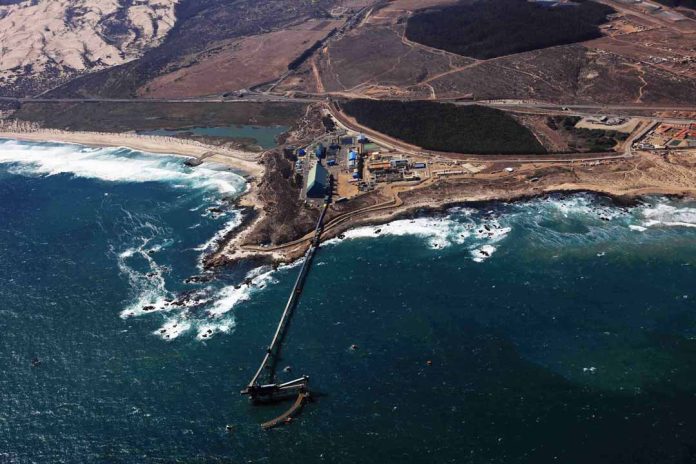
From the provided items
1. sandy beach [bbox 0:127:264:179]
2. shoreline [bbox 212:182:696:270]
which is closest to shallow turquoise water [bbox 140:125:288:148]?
sandy beach [bbox 0:127:264:179]

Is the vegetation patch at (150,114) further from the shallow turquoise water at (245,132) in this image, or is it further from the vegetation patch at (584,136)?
the vegetation patch at (584,136)

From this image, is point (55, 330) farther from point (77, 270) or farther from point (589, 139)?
point (589, 139)

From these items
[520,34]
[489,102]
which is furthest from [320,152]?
[520,34]

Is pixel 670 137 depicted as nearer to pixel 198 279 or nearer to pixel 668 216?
pixel 668 216

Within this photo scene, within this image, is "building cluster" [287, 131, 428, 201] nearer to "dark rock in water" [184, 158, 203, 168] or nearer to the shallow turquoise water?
the shallow turquoise water

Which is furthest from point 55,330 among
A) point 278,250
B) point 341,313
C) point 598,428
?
point 598,428
